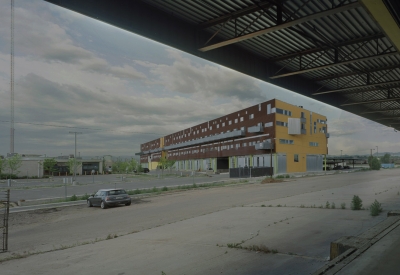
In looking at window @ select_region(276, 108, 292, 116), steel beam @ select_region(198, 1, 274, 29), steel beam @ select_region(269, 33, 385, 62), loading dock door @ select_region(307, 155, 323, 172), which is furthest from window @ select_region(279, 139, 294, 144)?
steel beam @ select_region(198, 1, 274, 29)

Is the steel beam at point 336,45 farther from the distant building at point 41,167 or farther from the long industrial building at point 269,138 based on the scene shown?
the distant building at point 41,167

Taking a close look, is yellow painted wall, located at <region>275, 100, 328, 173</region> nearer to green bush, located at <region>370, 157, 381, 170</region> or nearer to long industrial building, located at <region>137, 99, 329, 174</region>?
long industrial building, located at <region>137, 99, 329, 174</region>

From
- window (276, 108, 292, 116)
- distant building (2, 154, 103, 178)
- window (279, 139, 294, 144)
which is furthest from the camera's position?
distant building (2, 154, 103, 178)

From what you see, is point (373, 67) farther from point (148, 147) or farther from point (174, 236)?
point (148, 147)

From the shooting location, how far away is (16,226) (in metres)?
18.1

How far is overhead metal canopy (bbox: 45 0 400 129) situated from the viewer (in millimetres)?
8969

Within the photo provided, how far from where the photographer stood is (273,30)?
9.71 meters

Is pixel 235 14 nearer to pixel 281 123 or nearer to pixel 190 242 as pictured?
pixel 190 242

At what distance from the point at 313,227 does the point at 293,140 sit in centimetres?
5845

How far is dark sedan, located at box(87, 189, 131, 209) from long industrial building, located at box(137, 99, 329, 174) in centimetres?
3336

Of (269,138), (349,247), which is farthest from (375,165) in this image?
(349,247)

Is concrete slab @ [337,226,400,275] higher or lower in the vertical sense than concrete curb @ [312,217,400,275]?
higher

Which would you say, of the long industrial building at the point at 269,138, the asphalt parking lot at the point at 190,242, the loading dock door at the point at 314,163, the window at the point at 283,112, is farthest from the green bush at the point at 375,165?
the asphalt parking lot at the point at 190,242

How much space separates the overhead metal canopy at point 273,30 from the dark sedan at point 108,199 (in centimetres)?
1552
